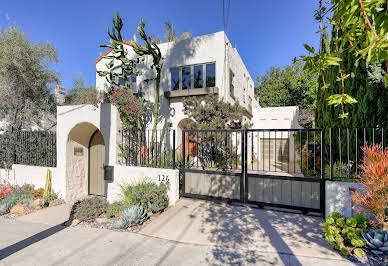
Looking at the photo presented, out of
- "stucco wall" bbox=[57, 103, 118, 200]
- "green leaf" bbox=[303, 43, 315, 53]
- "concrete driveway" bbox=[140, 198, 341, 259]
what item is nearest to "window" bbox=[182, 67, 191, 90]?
"stucco wall" bbox=[57, 103, 118, 200]

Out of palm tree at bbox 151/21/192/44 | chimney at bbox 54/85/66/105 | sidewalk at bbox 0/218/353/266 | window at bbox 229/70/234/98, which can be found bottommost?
sidewalk at bbox 0/218/353/266

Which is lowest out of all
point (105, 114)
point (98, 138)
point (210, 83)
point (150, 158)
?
point (150, 158)

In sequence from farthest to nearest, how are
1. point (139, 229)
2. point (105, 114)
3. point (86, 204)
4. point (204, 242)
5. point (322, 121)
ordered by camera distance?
point (322, 121) → point (105, 114) → point (86, 204) → point (139, 229) → point (204, 242)

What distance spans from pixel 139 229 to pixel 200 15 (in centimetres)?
998

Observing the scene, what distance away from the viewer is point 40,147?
23.0ft

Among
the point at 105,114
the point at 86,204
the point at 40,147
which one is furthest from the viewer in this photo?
the point at 40,147

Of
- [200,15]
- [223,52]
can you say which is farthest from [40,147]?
[200,15]

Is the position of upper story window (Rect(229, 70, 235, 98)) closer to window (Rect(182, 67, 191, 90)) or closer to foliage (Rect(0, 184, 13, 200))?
window (Rect(182, 67, 191, 90))

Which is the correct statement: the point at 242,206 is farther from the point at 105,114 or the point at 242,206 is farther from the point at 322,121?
the point at 322,121

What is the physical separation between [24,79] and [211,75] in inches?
316

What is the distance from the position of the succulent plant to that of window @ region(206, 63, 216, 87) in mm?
7166

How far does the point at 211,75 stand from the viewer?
346 inches

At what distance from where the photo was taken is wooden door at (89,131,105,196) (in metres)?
7.13

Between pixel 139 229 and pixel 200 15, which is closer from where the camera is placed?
pixel 139 229
